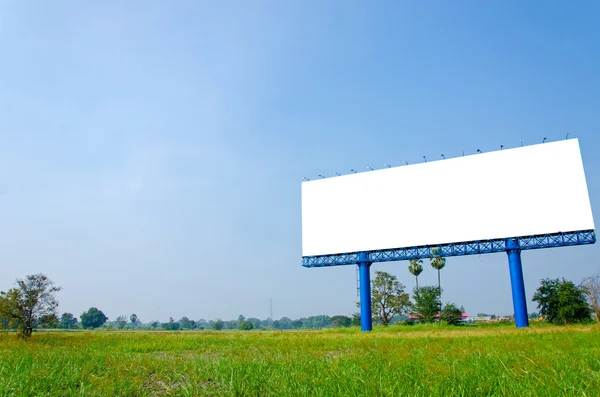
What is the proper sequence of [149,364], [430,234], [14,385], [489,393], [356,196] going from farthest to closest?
1. [356,196]
2. [430,234]
3. [149,364]
4. [14,385]
5. [489,393]

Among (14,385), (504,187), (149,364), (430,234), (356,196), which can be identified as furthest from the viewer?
(356,196)

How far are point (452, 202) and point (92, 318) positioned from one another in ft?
455

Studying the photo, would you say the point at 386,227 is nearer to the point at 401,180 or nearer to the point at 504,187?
the point at 401,180

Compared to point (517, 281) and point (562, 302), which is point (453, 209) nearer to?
point (517, 281)

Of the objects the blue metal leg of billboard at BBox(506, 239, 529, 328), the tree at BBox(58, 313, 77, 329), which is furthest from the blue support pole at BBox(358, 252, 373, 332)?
the tree at BBox(58, 313, 77, 329)

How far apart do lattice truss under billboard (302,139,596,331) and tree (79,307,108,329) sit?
409 feet

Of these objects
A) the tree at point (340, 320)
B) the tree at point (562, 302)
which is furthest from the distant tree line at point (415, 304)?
the tree at point (340, 320)

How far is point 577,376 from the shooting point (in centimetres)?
570

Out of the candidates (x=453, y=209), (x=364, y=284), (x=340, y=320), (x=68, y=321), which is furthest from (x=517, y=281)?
(x=68, y=321)

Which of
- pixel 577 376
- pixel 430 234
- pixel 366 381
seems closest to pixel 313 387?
pixel 366 381

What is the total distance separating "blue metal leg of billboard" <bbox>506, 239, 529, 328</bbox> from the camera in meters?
30.8

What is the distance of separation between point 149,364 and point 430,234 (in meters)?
29.8

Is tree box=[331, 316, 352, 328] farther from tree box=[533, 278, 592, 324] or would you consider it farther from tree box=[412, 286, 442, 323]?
tree box=[533, 278, 592, 324]

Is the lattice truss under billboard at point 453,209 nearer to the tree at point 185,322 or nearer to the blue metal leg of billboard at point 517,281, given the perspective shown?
the blue metal leg of billboard at point 517,281
